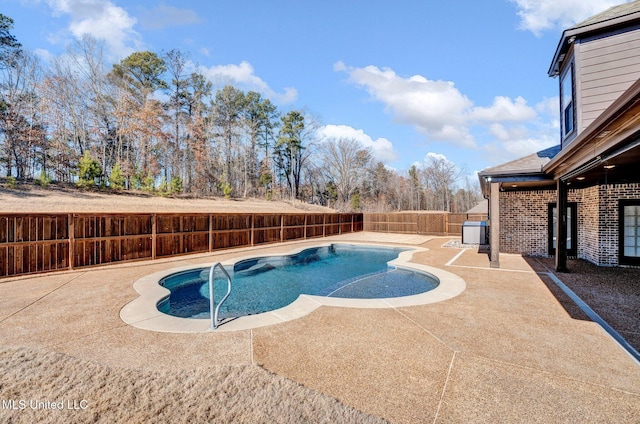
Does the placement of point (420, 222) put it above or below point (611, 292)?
above

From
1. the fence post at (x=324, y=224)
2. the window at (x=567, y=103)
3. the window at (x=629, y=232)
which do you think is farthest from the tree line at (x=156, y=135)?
the window at (x=629, y=232)

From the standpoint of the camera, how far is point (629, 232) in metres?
7.90

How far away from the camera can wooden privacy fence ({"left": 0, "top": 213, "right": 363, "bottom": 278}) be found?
692 cm

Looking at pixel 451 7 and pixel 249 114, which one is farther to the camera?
pixel 249 114

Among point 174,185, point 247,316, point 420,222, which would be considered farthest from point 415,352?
point 174,185

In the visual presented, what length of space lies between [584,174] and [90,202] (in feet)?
66.1

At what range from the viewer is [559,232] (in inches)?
283

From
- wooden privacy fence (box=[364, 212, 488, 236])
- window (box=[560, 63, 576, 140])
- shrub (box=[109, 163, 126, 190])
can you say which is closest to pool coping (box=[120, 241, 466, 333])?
window (box=[560, 63, 576, 140])

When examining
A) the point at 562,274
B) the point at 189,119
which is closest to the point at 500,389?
the point at 562,274

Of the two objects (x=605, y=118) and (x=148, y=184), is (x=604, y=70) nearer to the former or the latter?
(x=605, y=118)

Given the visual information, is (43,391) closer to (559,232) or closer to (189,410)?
(189,410)

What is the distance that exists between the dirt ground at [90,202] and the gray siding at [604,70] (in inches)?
678

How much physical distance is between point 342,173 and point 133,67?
2275 centimetres

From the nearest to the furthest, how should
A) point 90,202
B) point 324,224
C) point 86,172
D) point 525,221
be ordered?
point 525,221
point 90,202
point 324,224
point 86,172
